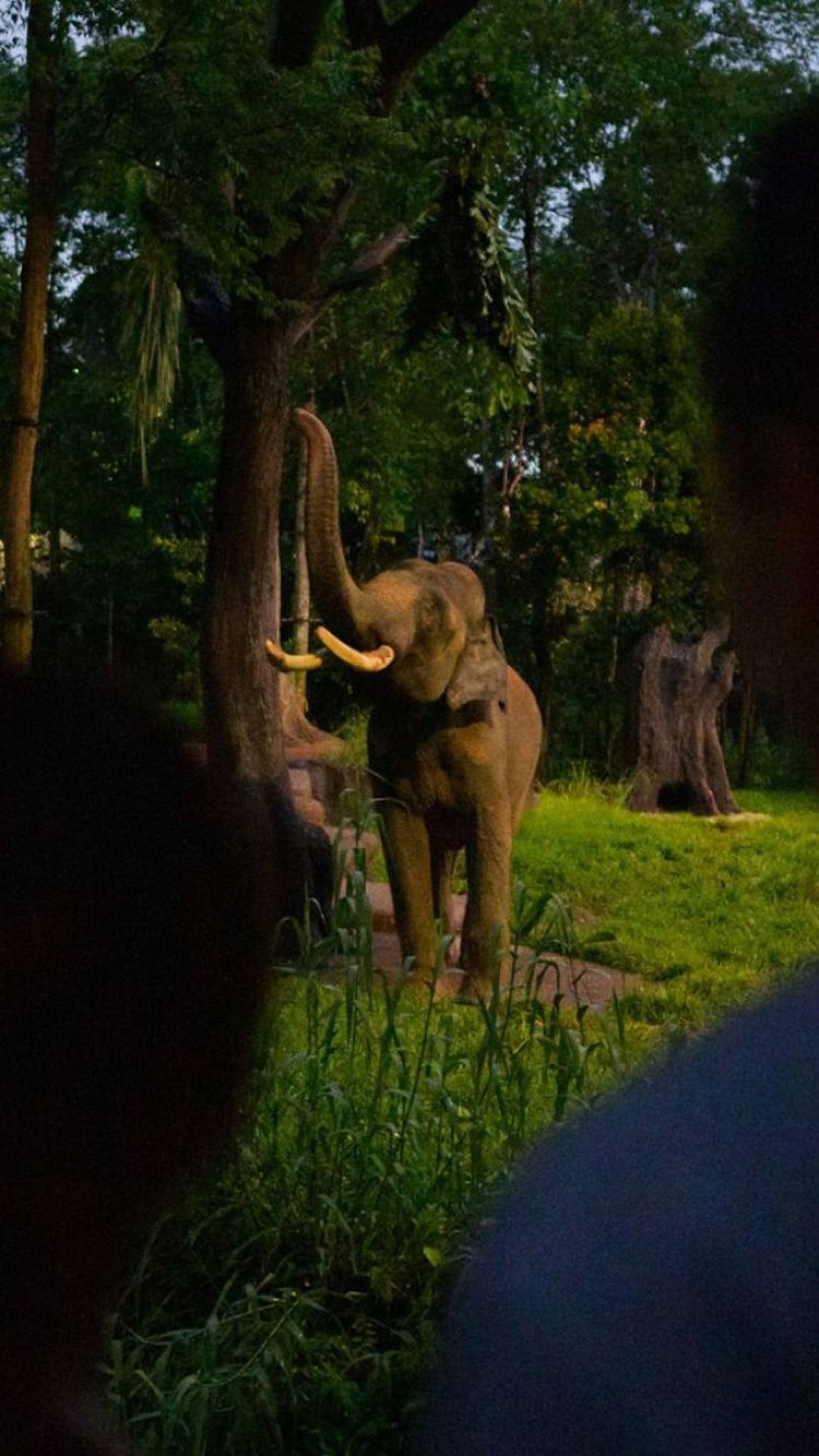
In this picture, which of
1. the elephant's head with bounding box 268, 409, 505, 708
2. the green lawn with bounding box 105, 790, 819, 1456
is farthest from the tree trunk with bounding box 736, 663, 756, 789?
the green lawn with bounding box 105, 790, 819, 1456

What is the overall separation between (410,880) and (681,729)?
597cm

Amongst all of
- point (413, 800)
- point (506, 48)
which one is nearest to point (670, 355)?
point (506, 48)

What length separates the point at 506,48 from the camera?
28.8ft

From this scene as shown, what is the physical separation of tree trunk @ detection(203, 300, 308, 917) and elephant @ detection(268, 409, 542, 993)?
160 cm

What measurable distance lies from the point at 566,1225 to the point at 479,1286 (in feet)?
0.07

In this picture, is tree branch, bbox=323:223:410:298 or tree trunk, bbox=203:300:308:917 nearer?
tree trunk, bbox=203:300:308:917

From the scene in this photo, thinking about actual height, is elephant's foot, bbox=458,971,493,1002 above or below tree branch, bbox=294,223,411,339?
below

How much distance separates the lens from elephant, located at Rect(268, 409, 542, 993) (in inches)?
202

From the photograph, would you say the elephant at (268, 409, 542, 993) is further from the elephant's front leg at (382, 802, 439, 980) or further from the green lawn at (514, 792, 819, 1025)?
the green lawn at (514, 792, 819, 1025)

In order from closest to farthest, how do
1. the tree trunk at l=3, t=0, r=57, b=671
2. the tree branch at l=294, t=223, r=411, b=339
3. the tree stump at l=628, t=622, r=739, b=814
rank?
the tree trunk at l=3, t=0, r=57, b=671 → the tree branch at l=294, t=223, r=411, b=339 → the tree stump at l=628, t=622, r=739, b=814

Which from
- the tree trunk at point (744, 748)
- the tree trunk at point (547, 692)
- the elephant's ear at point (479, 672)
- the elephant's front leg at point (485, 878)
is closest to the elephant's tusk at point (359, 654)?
the elephant's ear at point (479, 672)

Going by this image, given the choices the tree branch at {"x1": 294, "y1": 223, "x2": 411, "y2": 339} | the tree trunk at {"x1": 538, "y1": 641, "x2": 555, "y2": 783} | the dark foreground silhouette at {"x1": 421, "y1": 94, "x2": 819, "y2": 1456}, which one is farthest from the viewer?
the tree trunk at {"x1": 538, "y1": 641, "x2": 555, "y2": 783}

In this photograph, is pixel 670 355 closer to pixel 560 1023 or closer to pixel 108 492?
pixel 108 492

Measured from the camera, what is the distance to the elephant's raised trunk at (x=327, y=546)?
4574mm
